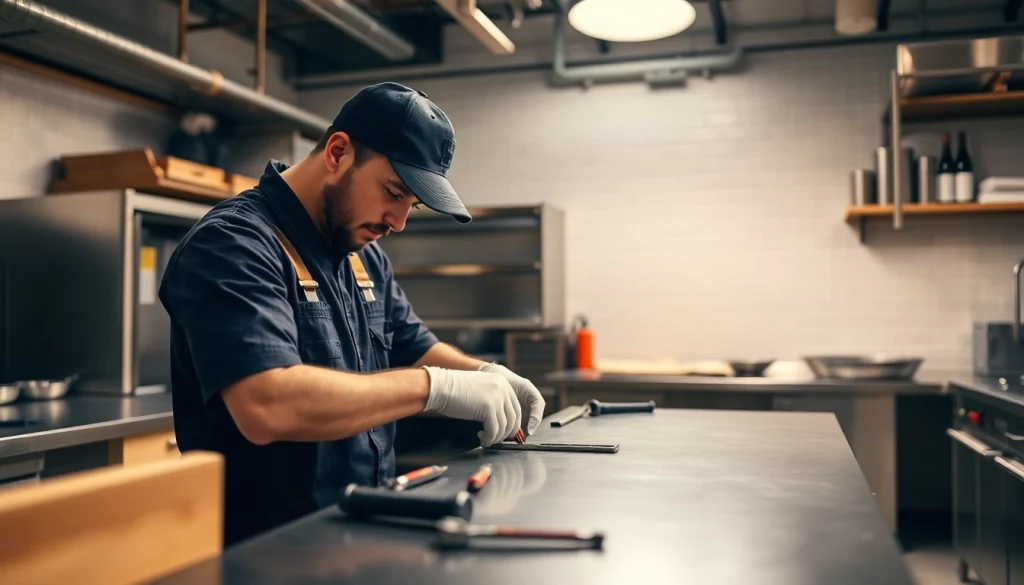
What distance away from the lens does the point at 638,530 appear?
3.50 feet

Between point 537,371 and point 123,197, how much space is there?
234cm

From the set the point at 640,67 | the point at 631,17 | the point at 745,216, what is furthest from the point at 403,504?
the point at 640,67

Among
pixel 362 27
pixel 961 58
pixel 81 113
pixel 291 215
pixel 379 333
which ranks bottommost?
pixel 379 333

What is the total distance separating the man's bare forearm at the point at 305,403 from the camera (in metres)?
1.39

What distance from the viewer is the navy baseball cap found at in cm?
173

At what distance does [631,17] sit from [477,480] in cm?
199

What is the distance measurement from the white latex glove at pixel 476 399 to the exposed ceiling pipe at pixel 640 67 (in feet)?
12.3

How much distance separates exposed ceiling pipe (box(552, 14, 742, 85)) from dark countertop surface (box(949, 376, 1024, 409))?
218 centimetres

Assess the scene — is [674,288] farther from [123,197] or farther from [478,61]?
[123,197]

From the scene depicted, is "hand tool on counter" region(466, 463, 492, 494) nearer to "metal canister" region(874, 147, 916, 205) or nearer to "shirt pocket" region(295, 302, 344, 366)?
"shirt pocket" region(295, 302, 344, 366)

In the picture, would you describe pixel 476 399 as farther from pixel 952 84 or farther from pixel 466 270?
pixel 952 84

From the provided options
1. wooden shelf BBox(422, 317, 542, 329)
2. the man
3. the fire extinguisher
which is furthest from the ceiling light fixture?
the fire extinguisher

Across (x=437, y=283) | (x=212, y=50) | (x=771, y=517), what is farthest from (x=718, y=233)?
(x=771, y=517)

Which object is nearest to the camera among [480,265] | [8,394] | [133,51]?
[8,394]
